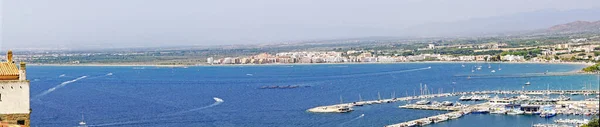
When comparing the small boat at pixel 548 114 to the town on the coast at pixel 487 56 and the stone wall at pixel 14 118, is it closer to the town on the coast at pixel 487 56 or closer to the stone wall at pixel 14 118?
the stone wall at pixel 14 118

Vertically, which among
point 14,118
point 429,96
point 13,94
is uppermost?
point 13,94

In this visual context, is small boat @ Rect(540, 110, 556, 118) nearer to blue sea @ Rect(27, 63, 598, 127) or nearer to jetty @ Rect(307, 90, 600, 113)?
blue sea @ Rect(27, 63, 598, 127)

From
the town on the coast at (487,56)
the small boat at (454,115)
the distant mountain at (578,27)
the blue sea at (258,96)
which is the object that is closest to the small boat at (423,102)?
the blue sea at (258,96)

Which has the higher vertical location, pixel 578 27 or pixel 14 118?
pixel 578 27

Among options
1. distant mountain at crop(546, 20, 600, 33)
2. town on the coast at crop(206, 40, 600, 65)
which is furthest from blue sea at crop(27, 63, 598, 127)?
distant mountain at crop(546, 20, 600, 33)

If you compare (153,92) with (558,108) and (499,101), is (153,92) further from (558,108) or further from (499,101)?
(558,108)

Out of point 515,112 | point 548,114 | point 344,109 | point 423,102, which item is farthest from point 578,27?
point 548,114

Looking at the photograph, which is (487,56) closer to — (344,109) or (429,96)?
(429,96)
